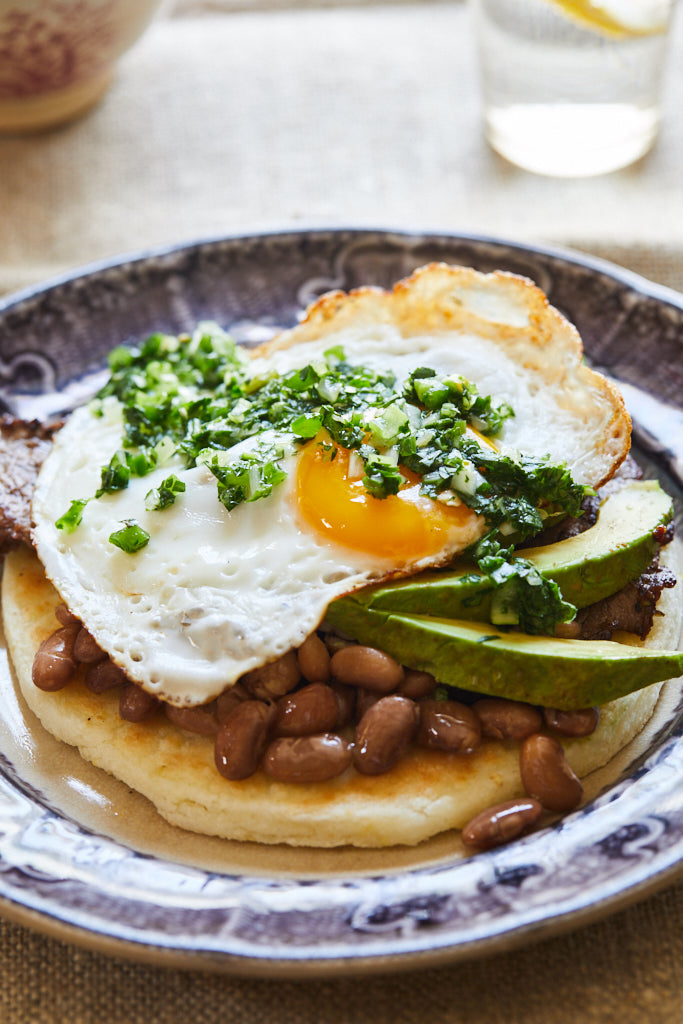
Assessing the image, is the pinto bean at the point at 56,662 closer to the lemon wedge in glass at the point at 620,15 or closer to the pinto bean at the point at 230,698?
the pinto bean at the point at 230,698

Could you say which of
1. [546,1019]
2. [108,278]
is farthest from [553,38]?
[546,1019]

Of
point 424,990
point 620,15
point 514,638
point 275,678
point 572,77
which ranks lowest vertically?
point 424,990

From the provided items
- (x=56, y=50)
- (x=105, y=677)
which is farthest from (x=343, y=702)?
(x=56, y=50)

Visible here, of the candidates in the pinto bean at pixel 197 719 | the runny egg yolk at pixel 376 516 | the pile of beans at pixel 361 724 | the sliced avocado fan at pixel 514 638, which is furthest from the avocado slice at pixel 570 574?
the pinto bean at pixel 197 719

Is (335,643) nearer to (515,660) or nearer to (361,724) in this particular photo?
(361,724)

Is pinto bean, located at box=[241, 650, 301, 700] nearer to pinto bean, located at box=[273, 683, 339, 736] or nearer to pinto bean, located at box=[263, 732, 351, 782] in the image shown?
pinto bean, located at box=[273, 683, 339, 736]

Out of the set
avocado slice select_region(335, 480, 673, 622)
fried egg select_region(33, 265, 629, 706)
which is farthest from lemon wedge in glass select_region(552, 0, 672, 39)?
avocado slice select_region(335, 480, 673, 622)
